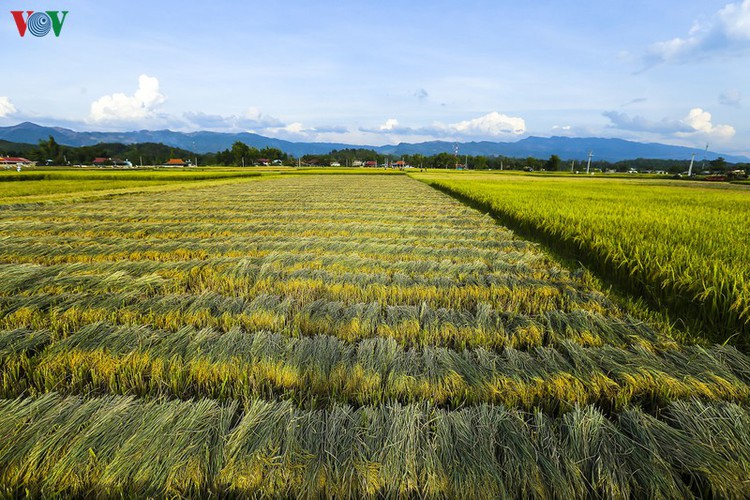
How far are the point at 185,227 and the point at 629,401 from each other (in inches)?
358

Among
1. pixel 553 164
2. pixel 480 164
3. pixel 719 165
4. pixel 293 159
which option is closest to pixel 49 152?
pixel 293 159

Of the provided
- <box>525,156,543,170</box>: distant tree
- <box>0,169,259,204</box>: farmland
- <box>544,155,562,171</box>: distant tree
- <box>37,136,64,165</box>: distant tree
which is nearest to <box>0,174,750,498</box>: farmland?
<box>0,169,259,204</box>: farmland

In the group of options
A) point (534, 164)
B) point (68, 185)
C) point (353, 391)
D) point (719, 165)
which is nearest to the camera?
point (353, 391)

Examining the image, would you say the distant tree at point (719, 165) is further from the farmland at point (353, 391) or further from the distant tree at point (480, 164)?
the farmland at point (353, 391)

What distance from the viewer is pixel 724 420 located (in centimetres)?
184

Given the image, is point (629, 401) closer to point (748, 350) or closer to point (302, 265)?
point (748, 350)

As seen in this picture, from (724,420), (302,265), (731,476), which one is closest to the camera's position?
(731,476)

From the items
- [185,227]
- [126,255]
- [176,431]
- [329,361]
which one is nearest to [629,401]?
[329,361]

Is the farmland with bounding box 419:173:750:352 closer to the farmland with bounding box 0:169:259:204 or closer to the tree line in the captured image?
the farmland with bounding box 0:169:259:204

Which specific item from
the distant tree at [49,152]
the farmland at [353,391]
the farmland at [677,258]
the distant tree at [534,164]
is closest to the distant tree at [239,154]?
the distant tree at [49,152]

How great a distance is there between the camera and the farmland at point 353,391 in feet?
5.08

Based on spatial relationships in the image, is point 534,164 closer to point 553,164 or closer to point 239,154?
point 553,164

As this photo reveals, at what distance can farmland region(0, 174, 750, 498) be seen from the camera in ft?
5.08

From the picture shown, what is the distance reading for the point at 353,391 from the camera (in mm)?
2205
